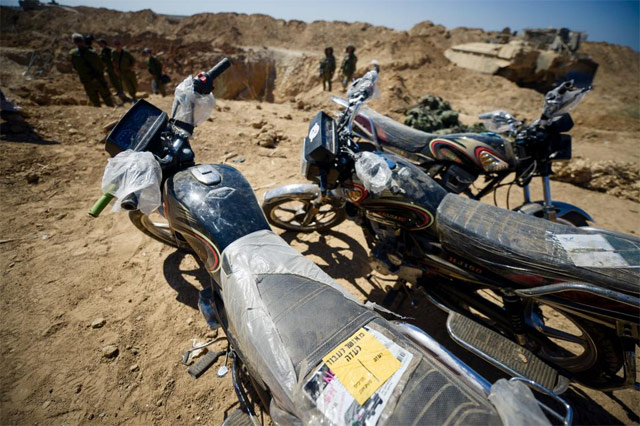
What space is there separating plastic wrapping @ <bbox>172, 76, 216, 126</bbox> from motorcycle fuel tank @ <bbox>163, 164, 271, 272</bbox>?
52cm

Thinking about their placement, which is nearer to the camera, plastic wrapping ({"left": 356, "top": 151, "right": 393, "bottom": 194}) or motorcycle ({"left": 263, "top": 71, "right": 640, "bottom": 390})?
motorcycle ({"left": 263, "top": 71, "right": 640, "bottom": 390})

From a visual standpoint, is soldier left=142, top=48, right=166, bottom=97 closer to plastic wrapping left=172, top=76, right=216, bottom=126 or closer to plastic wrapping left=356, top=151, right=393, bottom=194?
plastic wrapping left=172, top=76, right=216, bottom=126

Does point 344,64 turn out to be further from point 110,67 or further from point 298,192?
point 298,192

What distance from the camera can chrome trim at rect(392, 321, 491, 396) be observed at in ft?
3.86

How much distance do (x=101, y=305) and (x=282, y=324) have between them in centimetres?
235

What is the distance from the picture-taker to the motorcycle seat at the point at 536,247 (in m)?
1.50

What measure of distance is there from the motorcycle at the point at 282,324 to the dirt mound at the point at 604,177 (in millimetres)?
5799

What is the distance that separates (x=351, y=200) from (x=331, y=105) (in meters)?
7.58

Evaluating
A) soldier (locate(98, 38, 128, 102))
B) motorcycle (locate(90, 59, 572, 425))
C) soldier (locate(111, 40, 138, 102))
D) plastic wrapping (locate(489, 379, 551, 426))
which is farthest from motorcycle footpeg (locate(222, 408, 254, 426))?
soldier (locate(111, 40, 138, 102))

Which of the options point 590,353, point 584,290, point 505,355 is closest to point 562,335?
point 590,353

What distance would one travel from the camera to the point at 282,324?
130 cm

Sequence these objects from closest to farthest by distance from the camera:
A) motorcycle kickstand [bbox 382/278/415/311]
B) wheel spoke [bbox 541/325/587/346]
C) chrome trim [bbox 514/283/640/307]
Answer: chrome trim [bbox 514/283/640/307] < wheel spoke [bbox 541/325/587/346] < motorcycle kickstand [bbox 382/278/415/311]

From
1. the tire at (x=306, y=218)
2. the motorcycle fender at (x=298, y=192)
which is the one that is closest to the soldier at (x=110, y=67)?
the tire at (x=306, y=218)

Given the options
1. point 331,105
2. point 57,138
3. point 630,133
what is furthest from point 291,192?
point 630,133
